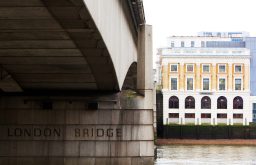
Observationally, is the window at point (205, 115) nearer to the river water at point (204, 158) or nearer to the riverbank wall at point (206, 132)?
the riverbank wall at point (206, 132)

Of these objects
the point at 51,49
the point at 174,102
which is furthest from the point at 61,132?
the point at 174,102

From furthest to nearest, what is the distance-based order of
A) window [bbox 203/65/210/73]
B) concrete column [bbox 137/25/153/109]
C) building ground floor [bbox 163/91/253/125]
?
window [bbox 203/65/210/73] → building ground floor [bbox 163/91/253/125] → concrete column [bbox 137/25/153/109]

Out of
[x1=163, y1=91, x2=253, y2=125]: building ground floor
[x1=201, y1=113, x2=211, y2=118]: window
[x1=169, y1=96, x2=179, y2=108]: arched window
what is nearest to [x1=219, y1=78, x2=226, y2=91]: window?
[x1=163, y1=91, x2=253, y2=125]: building ground floor

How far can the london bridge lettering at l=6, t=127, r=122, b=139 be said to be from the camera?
3063 centimetres

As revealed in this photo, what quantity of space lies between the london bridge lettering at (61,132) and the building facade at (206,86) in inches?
3109

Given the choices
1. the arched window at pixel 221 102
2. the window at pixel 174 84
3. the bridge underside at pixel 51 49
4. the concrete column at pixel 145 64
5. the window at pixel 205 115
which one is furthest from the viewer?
the window at pixel 174 84

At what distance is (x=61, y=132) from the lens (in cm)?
3069

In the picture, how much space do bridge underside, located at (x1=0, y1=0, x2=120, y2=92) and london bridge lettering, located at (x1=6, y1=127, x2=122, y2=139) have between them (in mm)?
1888

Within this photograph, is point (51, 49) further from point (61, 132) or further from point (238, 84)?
point (238, 84)

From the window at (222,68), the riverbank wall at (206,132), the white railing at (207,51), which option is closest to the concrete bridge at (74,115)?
the riverbank wall at (206,132)

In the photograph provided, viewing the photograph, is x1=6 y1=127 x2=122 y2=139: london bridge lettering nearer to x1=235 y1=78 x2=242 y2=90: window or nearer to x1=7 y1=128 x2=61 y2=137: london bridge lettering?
x1=7 y1=128 x2=61 y2=137: london bridge lettering

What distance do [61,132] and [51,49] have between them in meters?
7.44

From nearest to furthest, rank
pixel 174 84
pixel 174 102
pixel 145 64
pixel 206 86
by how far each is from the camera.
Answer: pixel 145 64
pixel 174 102
pixel 174 84
pixel 206 86

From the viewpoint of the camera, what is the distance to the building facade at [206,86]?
110m
